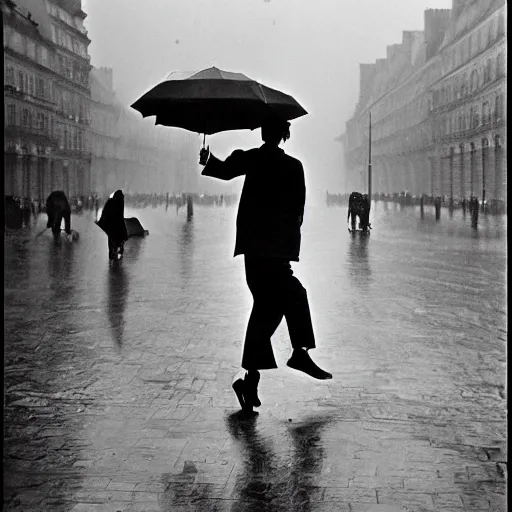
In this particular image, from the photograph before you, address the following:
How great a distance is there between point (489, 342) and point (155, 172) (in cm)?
2377

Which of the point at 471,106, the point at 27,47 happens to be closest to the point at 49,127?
the point at 27,47

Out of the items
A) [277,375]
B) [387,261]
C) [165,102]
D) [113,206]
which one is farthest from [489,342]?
[113,206]

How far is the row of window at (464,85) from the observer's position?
3370 cm

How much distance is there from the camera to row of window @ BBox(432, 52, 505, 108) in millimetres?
33703

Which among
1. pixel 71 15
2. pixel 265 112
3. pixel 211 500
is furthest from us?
pixel 71 15

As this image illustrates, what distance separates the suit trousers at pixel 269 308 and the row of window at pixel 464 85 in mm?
30131

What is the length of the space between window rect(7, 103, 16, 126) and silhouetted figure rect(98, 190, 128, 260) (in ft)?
41.9

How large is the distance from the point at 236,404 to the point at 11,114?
24980 millimetres

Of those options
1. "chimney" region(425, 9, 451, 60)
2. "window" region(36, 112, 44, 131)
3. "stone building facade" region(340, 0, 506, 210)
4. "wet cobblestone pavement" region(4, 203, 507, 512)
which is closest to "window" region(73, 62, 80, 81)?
"window" region(36, 112, 44, 131)

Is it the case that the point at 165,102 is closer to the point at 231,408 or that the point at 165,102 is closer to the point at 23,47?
the point at 231,408

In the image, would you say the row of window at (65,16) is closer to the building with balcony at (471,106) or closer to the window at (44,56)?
the window at (44,56)

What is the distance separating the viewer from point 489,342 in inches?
296

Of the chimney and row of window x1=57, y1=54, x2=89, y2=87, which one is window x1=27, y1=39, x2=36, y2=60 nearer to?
row of window x1=57, y1=54, x2=89, y2=87

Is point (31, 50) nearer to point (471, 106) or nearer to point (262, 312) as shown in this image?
Result: point (471, 106)
